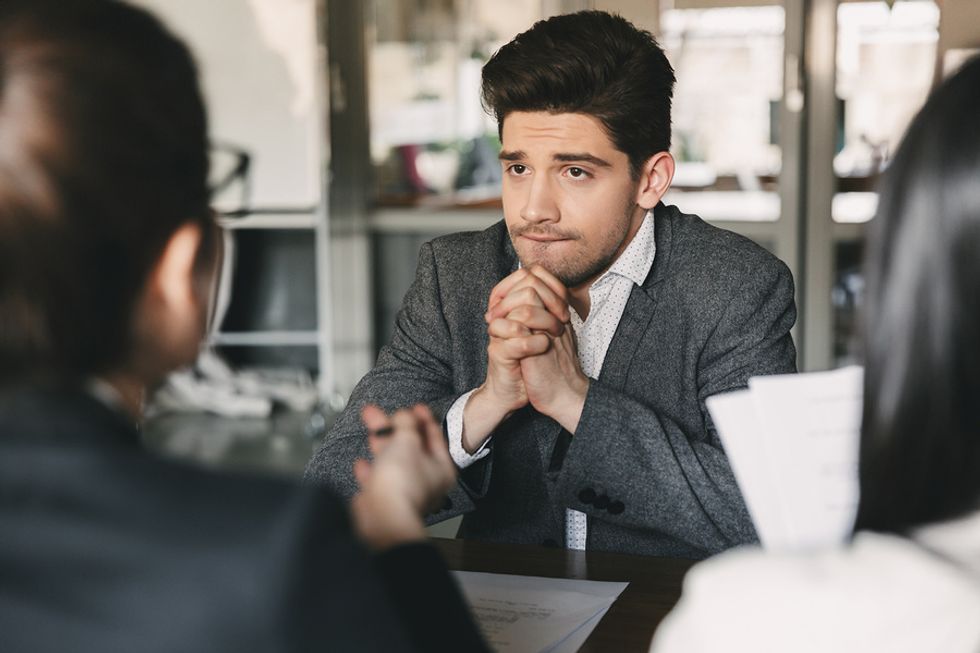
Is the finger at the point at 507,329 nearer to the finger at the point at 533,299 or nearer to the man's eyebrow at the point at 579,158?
the finger at the point at 533,299

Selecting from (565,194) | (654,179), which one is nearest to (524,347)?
(565,194)

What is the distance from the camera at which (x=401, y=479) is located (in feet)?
3.26

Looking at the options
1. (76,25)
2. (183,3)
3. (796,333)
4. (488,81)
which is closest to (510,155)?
(488,81)

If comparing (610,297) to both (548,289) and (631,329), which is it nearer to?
(631,329)

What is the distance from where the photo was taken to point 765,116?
4.18 metres

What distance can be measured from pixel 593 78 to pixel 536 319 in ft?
1.45

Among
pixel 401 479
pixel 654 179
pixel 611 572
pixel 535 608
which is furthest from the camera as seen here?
pixel 654 179

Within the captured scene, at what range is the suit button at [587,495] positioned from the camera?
1.64 metres

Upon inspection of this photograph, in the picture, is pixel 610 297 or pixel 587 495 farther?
pixel 610 297

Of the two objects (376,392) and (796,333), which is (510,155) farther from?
(796,333)

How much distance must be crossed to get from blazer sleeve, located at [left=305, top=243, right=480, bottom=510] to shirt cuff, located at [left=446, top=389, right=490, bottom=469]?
0.02 metres

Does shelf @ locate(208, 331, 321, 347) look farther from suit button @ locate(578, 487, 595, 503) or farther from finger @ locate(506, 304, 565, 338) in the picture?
suit button @ locate(578, 487, 595, 503)

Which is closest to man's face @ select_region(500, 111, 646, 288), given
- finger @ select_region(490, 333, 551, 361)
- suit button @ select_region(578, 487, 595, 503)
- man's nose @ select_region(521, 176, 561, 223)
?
man's nose @ select_region(521, 176, 561, 223)

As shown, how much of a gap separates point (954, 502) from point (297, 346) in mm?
4553
